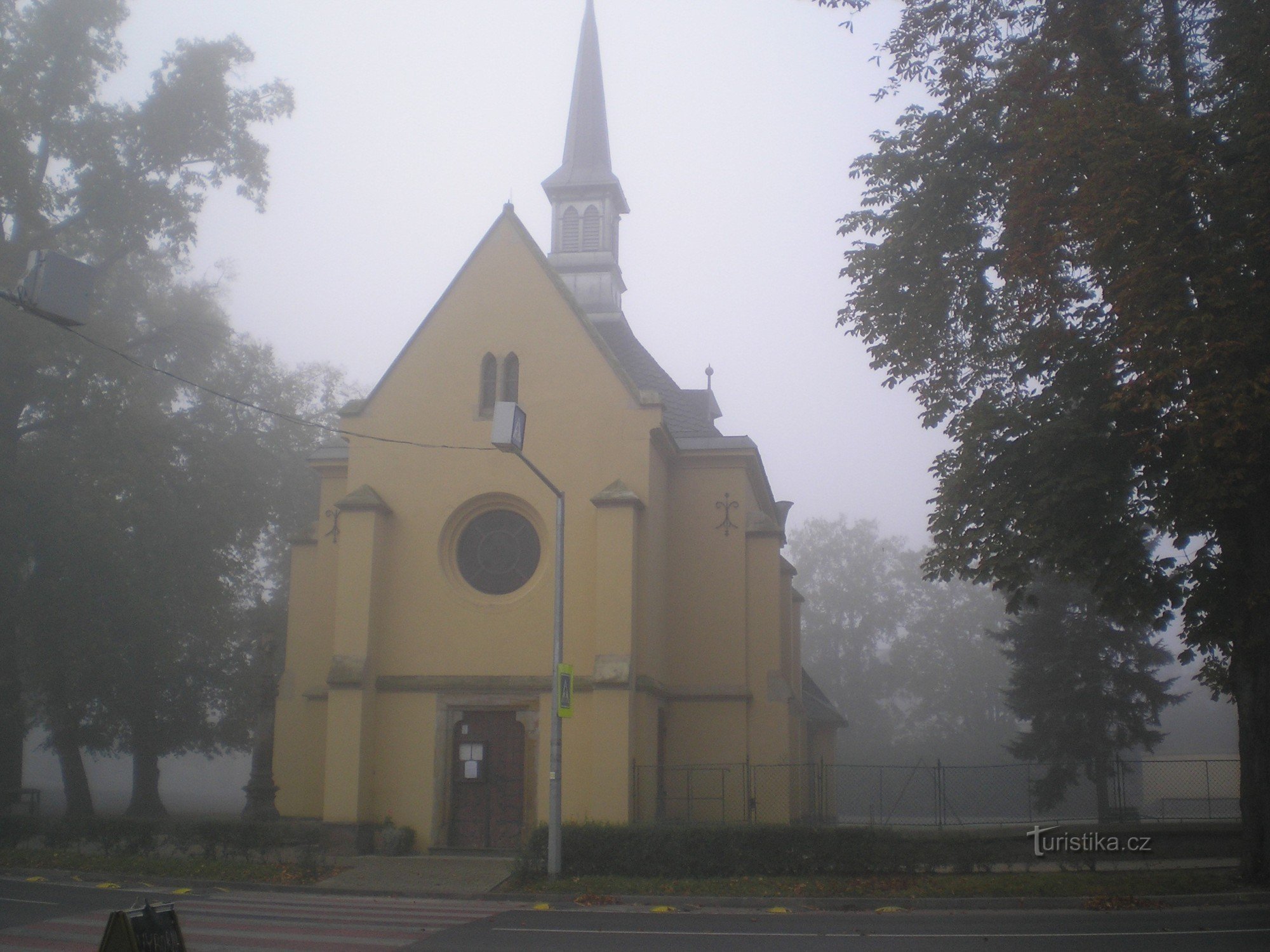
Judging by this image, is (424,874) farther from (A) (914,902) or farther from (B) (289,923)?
(A) (914,902)

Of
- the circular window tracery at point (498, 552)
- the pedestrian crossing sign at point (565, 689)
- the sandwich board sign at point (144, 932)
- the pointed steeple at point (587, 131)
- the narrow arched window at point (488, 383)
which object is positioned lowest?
the sandwich board sign at point (144, 932)

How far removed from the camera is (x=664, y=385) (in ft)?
95.9

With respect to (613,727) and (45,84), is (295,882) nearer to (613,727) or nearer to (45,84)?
(613,727)

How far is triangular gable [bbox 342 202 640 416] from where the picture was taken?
2277 centimetres

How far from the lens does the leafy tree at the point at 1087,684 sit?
3375 centimetres

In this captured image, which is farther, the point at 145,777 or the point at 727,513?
the point at 145,777

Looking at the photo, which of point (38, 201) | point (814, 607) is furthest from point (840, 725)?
point (814, 607)

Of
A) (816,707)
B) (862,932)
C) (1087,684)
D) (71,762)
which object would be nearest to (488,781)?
(862,932)

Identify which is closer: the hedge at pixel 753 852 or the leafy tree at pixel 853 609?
the hedge at pixel 753 852

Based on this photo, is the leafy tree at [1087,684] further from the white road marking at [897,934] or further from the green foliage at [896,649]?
the green foliage at [896,649]

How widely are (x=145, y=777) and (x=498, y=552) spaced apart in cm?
1867

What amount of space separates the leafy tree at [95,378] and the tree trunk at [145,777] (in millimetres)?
305

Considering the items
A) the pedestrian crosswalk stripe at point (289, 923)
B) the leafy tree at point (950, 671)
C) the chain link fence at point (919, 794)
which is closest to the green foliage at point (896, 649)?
the leafy tree at point (950, 671)

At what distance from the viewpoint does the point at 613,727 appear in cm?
2012
